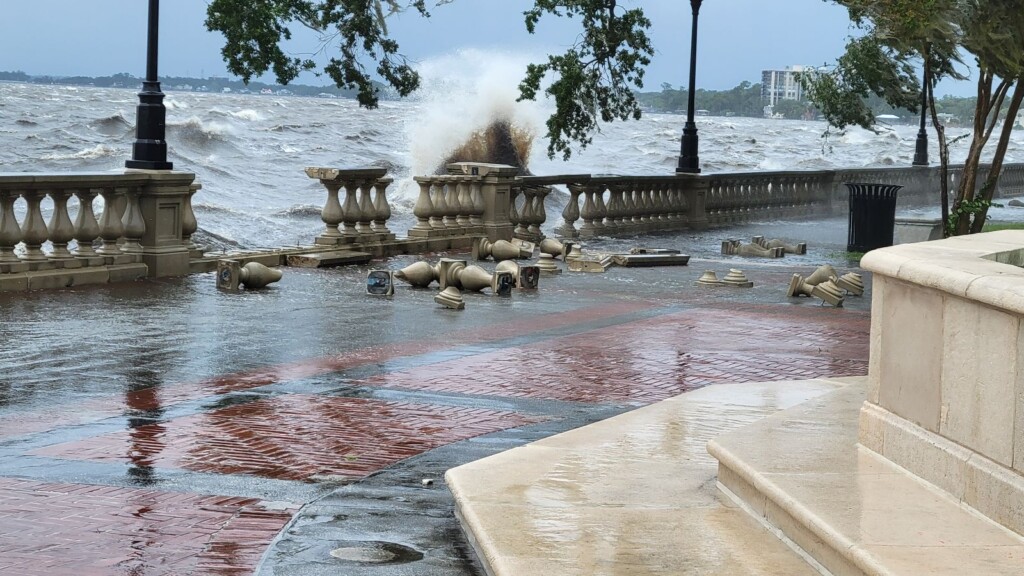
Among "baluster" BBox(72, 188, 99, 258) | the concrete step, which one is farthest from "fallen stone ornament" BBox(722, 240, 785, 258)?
the concrete step

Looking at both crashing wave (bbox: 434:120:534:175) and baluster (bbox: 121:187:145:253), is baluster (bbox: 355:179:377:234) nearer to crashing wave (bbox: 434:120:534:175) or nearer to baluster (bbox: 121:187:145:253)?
baluster (bbox: 121:187:145:253)

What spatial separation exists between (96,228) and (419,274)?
364 cm

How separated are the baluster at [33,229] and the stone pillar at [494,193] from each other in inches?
353

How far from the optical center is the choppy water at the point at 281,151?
56.9 m

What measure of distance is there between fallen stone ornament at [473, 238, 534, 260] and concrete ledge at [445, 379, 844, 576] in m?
12.0

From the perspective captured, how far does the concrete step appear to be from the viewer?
484 cm

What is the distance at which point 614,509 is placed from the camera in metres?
6.05

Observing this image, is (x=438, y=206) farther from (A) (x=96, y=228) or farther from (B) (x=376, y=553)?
(B) (x=376, y=553)

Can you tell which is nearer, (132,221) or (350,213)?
(132,221)

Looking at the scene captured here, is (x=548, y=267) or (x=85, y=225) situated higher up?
(x=85, y=225)

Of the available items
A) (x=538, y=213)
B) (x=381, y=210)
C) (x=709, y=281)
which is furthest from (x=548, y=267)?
(x=538, y=213)

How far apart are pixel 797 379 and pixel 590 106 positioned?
17.2 m

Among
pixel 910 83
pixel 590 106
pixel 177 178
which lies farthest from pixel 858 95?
pixel 177 178

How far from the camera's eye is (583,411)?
904 cm
